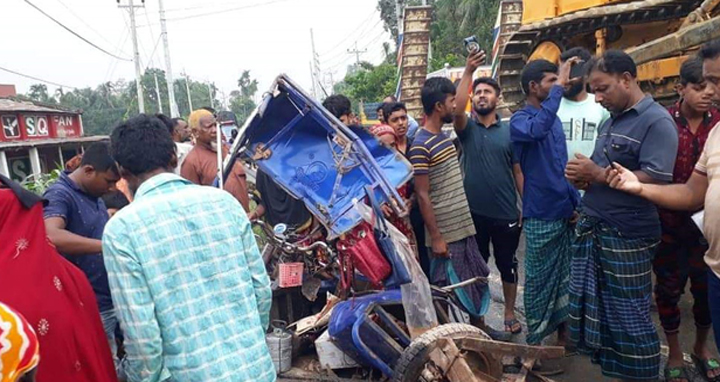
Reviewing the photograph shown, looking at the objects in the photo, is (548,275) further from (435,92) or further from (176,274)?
(176,274)

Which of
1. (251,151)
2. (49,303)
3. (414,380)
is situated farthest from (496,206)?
(49,303)

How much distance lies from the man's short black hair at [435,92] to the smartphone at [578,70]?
0.77 meters

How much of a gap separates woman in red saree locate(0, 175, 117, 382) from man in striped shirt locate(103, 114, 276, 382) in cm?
17

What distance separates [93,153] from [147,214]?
3.85 ft

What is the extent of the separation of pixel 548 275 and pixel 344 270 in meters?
1.34

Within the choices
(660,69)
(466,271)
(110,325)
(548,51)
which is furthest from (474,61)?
(548,51)

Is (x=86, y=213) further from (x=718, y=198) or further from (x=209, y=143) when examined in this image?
(x=718, y=198)

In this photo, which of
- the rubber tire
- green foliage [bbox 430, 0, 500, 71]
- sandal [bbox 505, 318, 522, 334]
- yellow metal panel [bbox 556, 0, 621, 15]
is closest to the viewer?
the rubber tire

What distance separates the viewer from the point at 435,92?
3.66 metres

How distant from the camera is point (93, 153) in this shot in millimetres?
2723

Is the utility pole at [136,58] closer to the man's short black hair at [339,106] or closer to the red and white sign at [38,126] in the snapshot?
the red and white sign at [38,126]

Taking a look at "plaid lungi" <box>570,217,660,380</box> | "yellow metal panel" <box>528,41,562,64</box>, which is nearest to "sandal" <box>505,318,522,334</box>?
"plaid lungi" <box>570,217,660,380</box>

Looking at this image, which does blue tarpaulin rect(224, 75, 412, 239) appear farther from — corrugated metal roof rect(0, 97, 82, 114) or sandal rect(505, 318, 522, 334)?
corrugated metal roof rect(0, 97, 82, 114)

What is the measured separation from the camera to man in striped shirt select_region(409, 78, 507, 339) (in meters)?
3.62
